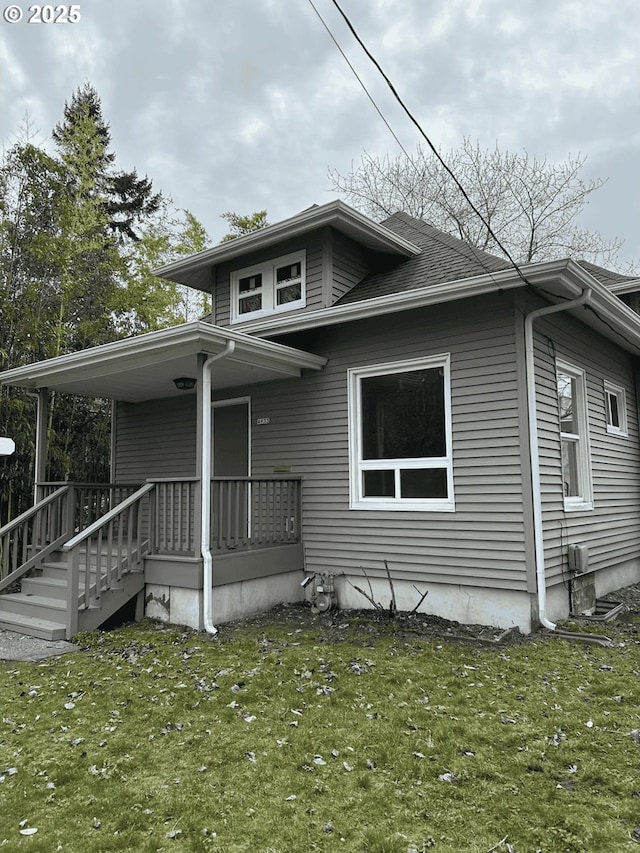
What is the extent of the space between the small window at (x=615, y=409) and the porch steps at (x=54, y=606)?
5.95 m

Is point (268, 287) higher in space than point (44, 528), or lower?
higher

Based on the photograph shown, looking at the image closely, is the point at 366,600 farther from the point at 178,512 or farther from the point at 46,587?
the point at 46,587

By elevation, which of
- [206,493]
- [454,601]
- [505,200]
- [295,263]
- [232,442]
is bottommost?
[454,601]

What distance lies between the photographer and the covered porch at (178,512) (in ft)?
18.5

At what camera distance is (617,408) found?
812 centimetres

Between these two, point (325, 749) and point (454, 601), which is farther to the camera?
point (454, 601)

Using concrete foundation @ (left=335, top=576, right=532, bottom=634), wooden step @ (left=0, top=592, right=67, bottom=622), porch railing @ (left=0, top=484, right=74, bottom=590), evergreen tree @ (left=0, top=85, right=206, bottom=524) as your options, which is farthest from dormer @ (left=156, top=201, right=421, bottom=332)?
wooden step @ (left=0, top=592, right=67, bottom=622)

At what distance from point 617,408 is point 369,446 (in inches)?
152

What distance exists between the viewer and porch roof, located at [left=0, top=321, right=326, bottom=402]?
5555 millimetres

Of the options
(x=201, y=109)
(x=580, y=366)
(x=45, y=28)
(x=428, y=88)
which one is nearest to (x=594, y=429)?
(x=580, y=366)

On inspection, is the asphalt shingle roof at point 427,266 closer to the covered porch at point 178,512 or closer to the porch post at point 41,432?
the covered porch at point 178,512

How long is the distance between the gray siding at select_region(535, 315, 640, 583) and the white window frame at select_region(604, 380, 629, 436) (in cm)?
9

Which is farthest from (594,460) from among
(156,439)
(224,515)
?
(156,439)

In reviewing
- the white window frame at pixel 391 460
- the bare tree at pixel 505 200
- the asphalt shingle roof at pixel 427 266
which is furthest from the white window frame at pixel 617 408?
the bare tree at pixel 505 200
